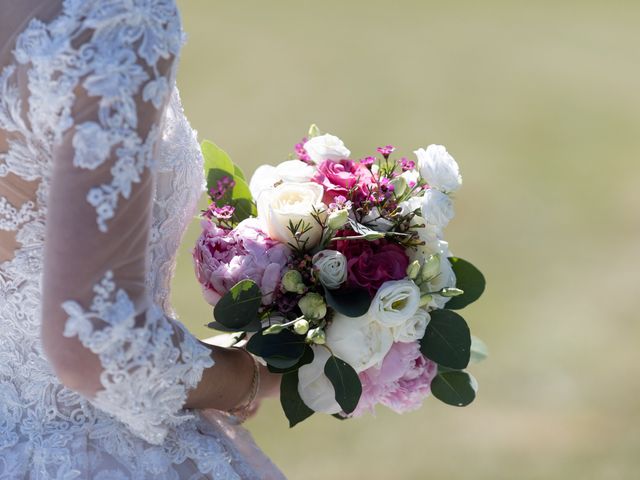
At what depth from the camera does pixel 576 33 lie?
1119 cm

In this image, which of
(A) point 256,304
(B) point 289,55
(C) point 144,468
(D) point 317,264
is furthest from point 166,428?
(B) point 289,55

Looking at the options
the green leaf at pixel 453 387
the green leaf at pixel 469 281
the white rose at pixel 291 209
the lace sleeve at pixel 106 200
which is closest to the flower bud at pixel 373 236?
the white rose at pixel 291 209

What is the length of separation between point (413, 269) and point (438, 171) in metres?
0.25

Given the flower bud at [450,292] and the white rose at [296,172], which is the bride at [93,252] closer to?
the white rose at [296,172]

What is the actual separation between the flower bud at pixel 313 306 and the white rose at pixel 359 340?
0.21 feet

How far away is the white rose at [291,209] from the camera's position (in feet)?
6.10

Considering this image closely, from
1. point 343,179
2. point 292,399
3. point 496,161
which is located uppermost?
point 343,179

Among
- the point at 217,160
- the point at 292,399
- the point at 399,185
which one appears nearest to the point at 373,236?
the point at 399,185

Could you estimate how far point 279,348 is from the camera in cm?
182

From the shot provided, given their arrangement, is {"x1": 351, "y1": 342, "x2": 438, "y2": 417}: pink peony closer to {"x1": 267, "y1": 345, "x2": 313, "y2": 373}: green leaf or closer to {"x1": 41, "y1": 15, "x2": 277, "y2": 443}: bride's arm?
{"x1": 267, "y1": 345, "x2": 313, "y2": 373}: green leaf

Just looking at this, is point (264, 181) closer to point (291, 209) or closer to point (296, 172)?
point (296, 172)

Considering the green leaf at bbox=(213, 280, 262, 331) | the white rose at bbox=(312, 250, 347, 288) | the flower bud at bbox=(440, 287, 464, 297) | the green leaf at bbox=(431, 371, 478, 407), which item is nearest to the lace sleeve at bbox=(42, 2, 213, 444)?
the green leaf at bbox=(213, 280, 262, 331)

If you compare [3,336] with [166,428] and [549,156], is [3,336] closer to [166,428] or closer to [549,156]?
[166,428]

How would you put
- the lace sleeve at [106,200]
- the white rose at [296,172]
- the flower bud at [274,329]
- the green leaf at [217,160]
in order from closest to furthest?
the lace sleeve at [106,200] → the flower bud at [274,329] → the white rose at [296,172] → the green leaf at [217,160]
